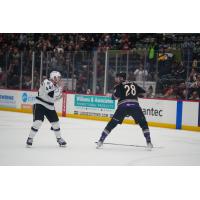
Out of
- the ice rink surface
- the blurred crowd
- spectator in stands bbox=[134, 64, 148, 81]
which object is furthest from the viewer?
spectator in stands bbox=[134, 64, 148, 81]

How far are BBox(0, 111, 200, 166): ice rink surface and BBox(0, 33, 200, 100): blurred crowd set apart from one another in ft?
5.14

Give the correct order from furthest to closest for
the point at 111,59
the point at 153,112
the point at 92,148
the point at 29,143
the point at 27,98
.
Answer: the point at 27,98 < the point at 111,59 < the point at 153,112 < the point at 92,148 < the point at 29,143

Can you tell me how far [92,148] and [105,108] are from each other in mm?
5071

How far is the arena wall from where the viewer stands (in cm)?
1132

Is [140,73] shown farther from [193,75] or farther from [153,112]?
[193,75]

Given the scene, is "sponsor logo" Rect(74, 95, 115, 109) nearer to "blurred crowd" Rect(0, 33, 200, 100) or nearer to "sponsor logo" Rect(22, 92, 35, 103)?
"blurred crowd" Rect(0, 33, 200, 100)

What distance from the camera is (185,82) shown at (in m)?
12.1

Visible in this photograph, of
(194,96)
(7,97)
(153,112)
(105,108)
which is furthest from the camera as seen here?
(7,97)

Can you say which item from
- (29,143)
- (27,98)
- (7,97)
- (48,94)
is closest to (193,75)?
(48,94)

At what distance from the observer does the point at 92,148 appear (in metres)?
8.15

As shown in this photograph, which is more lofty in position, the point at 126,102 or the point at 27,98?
the point at 126,102

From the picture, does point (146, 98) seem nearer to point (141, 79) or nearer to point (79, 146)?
point (141, 79)

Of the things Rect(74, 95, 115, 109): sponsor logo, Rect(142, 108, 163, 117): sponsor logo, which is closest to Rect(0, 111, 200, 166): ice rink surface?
Rect(142, 108, 163, 117): sponsor logo
